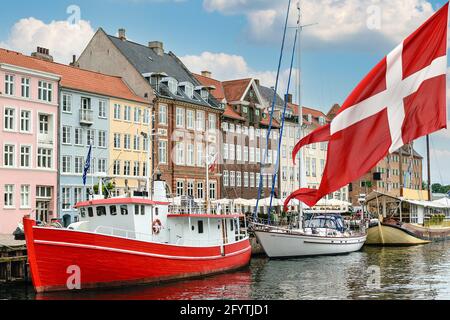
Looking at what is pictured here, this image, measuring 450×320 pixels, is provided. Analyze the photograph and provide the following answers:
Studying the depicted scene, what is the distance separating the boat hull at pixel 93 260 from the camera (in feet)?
86.1

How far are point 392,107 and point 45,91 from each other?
154ft

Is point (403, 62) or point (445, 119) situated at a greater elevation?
point (403, 62)

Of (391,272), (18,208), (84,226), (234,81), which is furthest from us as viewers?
(234,81)

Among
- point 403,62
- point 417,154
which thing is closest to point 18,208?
point 403,62

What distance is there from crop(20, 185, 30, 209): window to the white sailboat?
17474mm

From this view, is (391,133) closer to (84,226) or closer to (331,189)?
(331,189)

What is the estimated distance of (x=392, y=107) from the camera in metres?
8.48

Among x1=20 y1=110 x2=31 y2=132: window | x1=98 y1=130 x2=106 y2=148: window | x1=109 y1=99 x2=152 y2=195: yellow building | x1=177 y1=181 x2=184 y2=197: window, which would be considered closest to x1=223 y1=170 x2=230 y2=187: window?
x1=177 y1=181 x2=184 y2=197: window

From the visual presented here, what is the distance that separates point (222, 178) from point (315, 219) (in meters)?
22.6

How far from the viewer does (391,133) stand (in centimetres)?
839

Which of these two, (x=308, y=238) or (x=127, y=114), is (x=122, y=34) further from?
(x=308, y=238)

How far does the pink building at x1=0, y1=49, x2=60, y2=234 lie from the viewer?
160ft

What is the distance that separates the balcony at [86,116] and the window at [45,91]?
10.9 feet

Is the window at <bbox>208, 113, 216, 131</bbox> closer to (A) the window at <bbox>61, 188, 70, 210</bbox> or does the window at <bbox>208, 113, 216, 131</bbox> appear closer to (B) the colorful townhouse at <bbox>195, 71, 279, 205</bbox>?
(B) the colorful townhouse at <bbox>195, 71, 279, 205</bbox>
